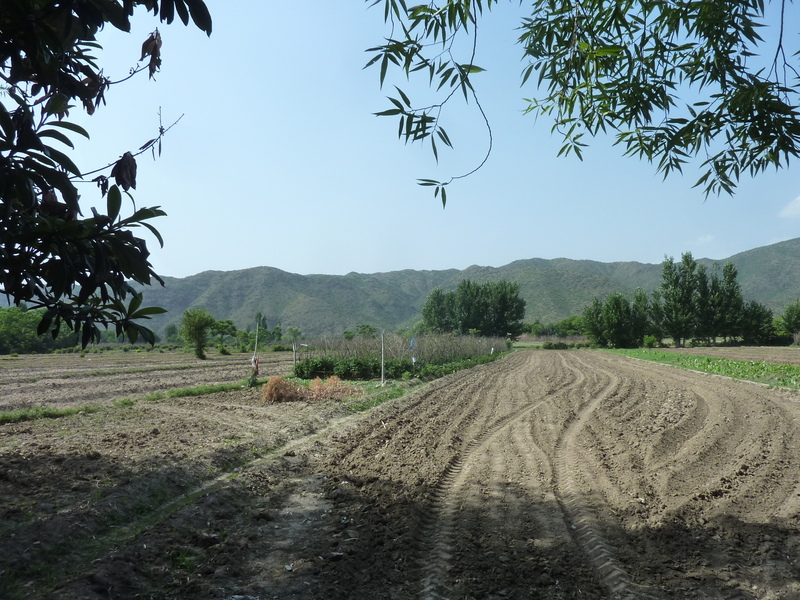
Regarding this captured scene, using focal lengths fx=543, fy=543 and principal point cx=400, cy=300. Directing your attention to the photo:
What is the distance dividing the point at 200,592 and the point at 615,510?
3542 mm

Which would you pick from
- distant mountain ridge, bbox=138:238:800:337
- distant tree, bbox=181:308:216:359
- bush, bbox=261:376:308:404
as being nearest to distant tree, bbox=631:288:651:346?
distant tree, bbox=181:308:216:359

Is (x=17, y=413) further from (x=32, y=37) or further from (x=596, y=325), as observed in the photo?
(x=596, y=325)

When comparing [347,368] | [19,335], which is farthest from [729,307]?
[19,335]

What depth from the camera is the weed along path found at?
3592 millimetres

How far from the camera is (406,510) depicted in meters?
4.96

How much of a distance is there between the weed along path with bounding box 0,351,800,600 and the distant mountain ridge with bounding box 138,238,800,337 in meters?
104

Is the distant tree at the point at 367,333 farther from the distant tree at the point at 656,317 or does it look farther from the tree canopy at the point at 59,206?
the distant tree at the point at 656,317

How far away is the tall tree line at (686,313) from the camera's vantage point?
58312 millimetres

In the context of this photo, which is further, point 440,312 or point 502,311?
point 440,312

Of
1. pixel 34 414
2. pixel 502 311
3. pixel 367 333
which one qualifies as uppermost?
pixel 502 311

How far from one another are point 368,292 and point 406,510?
15174 centimetres

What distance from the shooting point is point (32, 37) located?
7.59 feet

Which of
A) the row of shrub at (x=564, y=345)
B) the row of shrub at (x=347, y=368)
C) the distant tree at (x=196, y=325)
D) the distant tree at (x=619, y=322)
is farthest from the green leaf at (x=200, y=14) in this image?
the row of shrub at (x=564, y=345)

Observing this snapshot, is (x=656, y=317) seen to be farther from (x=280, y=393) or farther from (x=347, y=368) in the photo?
(x=280, y=393)
